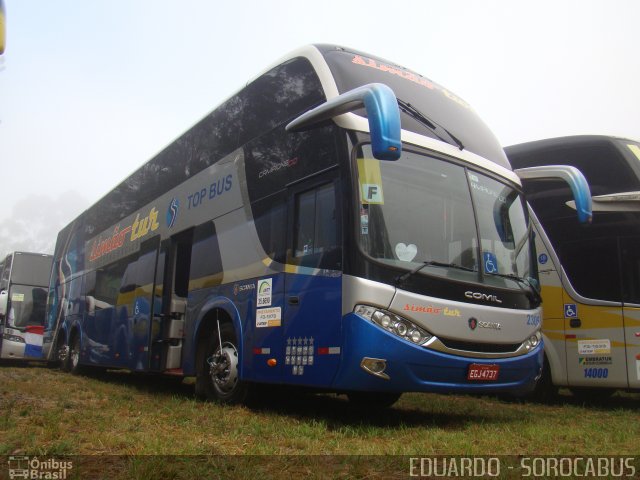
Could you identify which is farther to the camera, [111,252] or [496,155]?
[111,252]

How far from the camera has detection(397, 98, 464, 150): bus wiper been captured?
630 centimetres

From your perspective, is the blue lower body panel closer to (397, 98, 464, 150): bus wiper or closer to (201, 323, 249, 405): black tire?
(201, 323, 249, 405): black tire

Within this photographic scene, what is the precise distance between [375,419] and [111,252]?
7131mm

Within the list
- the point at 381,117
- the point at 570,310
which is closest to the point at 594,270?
the point at 570,310

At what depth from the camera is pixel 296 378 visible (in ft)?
19.2

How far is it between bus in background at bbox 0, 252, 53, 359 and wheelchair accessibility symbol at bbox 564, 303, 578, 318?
569 inches

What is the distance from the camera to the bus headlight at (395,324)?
5289 millimetres

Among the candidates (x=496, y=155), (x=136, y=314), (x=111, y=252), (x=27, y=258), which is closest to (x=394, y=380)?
(x=496, y=155)

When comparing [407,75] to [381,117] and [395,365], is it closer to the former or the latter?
[381,117]

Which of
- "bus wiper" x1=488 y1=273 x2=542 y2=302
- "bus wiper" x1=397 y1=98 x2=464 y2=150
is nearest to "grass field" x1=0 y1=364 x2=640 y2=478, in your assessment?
"bus wiper" x1=488 y1=273 x2=542 y2=302

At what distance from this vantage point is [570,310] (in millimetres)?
8641

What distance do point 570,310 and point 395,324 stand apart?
4.34 metres

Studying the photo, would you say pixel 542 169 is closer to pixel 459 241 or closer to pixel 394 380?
pixel 459 241

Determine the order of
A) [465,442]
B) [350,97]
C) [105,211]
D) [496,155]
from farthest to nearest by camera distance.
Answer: [105,211] < [496,155] < [350,97] < [465,442]
